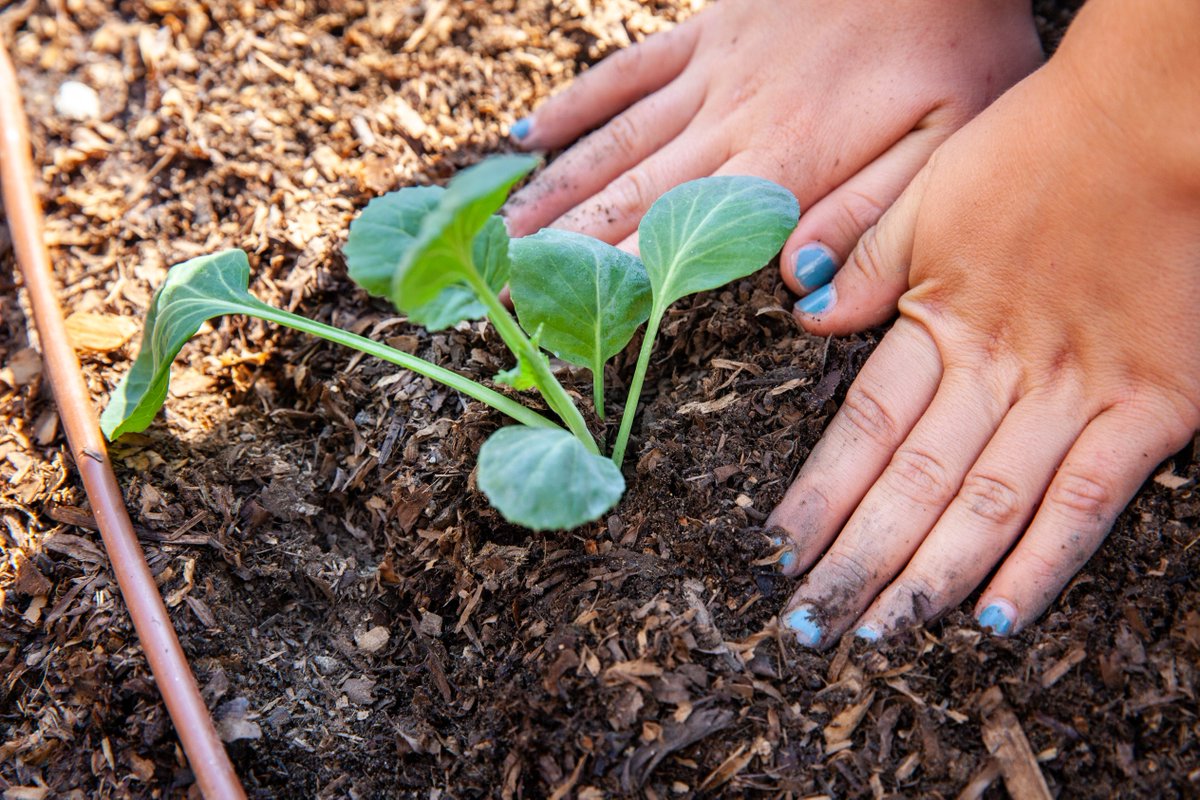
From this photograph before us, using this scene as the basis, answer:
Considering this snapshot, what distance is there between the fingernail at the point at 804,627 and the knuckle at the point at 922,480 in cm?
30

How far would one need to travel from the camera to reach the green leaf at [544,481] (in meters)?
1.13

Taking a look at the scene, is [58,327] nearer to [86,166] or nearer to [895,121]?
[86,166]

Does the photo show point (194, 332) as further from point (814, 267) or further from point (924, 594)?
point (924, 594)

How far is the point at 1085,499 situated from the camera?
1.39 metres

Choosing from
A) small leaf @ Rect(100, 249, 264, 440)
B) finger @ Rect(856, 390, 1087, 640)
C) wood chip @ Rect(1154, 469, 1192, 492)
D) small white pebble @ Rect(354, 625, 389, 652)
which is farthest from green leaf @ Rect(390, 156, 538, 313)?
wood chip @ Rect(1154, 469, 1192, 492)

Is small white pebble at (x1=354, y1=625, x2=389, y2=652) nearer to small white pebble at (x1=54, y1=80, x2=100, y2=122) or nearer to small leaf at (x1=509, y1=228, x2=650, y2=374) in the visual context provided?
small leaf at (x1=509, y1=228, x2=650, y2=374)

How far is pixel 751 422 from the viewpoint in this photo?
61.4 inches

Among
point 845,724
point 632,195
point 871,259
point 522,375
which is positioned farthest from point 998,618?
point 632,195

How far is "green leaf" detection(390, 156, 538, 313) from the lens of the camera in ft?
3.29

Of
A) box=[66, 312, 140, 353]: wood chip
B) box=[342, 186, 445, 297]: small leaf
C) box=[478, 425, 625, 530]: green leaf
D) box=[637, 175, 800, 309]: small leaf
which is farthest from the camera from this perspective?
box=[66, 312, 140, 353]: wood chip

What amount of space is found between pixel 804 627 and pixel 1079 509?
1.66 ft

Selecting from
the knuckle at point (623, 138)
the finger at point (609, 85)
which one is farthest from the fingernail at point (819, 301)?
the finger at point (609, 85)

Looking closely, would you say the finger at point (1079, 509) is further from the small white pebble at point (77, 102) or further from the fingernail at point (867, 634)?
the small white pebble at point (77, 102)

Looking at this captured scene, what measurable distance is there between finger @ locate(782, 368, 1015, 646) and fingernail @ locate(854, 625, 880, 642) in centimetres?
3
